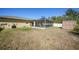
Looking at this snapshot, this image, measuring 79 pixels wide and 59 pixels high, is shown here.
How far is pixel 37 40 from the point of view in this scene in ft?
9.38

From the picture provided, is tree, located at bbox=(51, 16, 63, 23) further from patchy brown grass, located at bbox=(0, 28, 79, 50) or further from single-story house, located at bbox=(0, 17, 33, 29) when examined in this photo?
single-story house, located at bbox=(0, 17, 33, 29)

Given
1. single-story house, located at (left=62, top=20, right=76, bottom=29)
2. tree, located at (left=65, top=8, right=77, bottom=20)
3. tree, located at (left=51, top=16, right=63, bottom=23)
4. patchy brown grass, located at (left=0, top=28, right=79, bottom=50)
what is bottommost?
patchy brown grass, located at (left=0, top=28, right=79, bottom=50)

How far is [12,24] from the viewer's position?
9.48 ft

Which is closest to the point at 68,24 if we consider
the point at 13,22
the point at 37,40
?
the point at 37,40

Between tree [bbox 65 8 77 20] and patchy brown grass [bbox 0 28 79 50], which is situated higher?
tree [bbox 65 8 77 20]

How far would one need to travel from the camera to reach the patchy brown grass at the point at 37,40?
2.84 metres

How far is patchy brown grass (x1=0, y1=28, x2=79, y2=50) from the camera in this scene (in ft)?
9.31

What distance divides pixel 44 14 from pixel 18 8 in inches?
16.6

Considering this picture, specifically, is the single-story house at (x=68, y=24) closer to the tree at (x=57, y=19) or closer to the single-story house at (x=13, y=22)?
the tree at (x=57, y=19)

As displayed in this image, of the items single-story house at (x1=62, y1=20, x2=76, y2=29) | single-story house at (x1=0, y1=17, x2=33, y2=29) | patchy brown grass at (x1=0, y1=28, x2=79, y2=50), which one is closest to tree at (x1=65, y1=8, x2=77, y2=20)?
single-story house at (x1=62, y1=20, x2=76, y2=29)

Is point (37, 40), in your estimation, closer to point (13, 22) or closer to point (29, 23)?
point (29, 23)

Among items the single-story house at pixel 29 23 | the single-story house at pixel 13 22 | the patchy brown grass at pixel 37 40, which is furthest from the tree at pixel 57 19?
the single-story house at pixel 13 22
